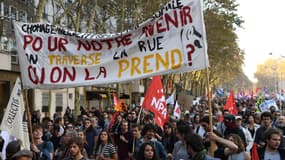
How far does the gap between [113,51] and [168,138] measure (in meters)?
3.23

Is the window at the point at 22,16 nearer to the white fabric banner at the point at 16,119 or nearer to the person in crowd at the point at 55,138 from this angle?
the person in crowd at the point at 55,138

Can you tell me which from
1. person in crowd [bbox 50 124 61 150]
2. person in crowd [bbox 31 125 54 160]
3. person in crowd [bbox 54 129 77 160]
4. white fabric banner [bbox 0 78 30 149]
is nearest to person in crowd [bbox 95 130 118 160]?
Answer: person in crowd [bbox 54 129 77 160]

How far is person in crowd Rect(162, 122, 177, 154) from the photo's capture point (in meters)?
9.16

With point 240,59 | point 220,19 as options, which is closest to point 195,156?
point 220,19

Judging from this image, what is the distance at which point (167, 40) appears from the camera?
656 centimetres

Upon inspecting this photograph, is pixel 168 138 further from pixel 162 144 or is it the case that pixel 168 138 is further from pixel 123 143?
pixel 123 143

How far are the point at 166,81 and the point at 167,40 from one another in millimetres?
35898

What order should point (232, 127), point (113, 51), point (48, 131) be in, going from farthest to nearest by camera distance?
point (48, 131) → point (232, 127) → point (113, 51)

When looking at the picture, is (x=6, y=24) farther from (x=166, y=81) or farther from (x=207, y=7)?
(x=166, y=81)

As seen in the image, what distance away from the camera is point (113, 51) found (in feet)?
22.4

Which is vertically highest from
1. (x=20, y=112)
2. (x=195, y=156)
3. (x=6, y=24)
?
(x=6, y=24)

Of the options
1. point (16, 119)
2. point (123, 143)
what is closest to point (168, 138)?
point (123, 143)

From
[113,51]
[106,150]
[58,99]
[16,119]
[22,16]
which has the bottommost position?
[106,150]

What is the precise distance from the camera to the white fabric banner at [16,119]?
6398mm
